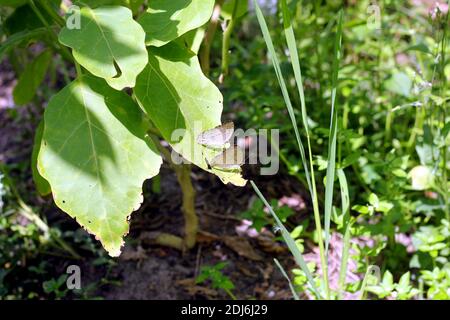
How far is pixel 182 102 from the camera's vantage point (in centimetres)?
129

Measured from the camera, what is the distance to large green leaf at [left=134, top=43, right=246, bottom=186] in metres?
1.28

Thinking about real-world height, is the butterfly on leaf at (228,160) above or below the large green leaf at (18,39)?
below

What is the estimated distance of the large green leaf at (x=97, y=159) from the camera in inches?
49.6

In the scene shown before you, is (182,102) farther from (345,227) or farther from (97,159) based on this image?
(345,227)

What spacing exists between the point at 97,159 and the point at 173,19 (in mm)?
337

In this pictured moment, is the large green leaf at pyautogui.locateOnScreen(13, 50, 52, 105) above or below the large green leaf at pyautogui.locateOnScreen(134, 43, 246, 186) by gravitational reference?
above

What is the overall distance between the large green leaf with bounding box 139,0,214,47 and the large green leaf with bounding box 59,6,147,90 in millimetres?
60

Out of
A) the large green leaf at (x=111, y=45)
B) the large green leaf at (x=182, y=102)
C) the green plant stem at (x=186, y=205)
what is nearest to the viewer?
the large green leaf at (x=111, y=45)

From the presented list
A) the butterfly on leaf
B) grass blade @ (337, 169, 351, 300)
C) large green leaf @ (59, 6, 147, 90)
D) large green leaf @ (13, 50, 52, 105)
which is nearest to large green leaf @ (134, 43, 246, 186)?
the butterfly on leaf

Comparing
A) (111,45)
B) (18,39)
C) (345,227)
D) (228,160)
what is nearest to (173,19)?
(111,45)

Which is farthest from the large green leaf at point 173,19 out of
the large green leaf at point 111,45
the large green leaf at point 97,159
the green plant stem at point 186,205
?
the green plant stem at point 186,205

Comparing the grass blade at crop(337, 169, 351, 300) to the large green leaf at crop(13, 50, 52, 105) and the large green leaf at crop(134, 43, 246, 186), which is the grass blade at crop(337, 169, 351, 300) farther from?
the large green leaf at crop(13, 50, 52, 105)

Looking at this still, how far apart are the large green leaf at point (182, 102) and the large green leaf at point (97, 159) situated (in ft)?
→ 0.21

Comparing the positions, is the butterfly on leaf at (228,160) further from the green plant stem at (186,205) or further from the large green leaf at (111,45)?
the green plant stem at (186,205)
